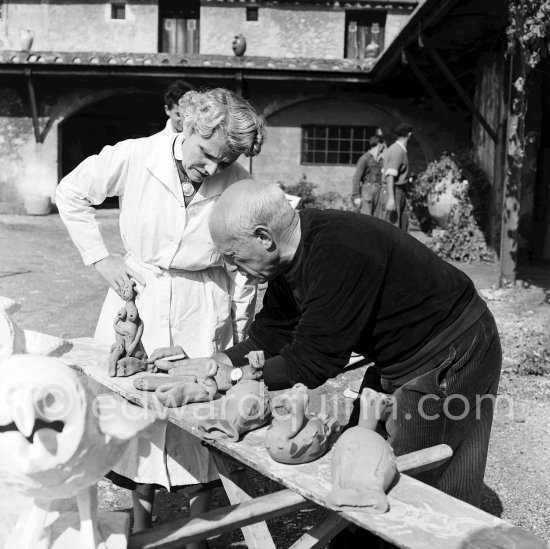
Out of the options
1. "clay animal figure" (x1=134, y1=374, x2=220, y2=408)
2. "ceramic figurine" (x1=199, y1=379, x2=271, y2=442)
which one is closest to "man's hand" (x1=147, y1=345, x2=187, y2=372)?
"clay animal figure" (x1=134, y1=374, x2=220, y2=408)

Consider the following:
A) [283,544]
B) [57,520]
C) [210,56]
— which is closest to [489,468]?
[283,544]

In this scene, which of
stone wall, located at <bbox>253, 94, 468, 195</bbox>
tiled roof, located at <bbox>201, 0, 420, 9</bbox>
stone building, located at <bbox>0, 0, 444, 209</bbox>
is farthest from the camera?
tiled roof, located at <bbox>201, 0, 420, 9</bbox>

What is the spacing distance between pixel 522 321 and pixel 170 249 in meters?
4.79

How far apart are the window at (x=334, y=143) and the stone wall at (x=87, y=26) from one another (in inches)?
182

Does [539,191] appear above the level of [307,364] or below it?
below

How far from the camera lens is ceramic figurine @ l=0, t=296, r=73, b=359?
208 cm

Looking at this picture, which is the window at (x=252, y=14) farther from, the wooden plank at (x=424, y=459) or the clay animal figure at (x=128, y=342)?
the wooden plank at (x=424, y=459)

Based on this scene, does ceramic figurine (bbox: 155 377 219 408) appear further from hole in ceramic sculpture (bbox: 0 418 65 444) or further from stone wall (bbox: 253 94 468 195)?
stone wall (bbox: 253 94 468 195)

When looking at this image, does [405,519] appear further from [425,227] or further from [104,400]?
[425,227]

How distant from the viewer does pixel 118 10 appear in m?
16.7

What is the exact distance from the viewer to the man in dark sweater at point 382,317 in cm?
211

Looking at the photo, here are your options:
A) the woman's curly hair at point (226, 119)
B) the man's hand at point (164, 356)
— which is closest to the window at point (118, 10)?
the woman's curly hair at point (226, 119)

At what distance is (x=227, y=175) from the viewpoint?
2.84m

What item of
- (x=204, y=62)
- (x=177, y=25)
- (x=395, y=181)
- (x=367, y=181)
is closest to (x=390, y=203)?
(x=395, y=181)
